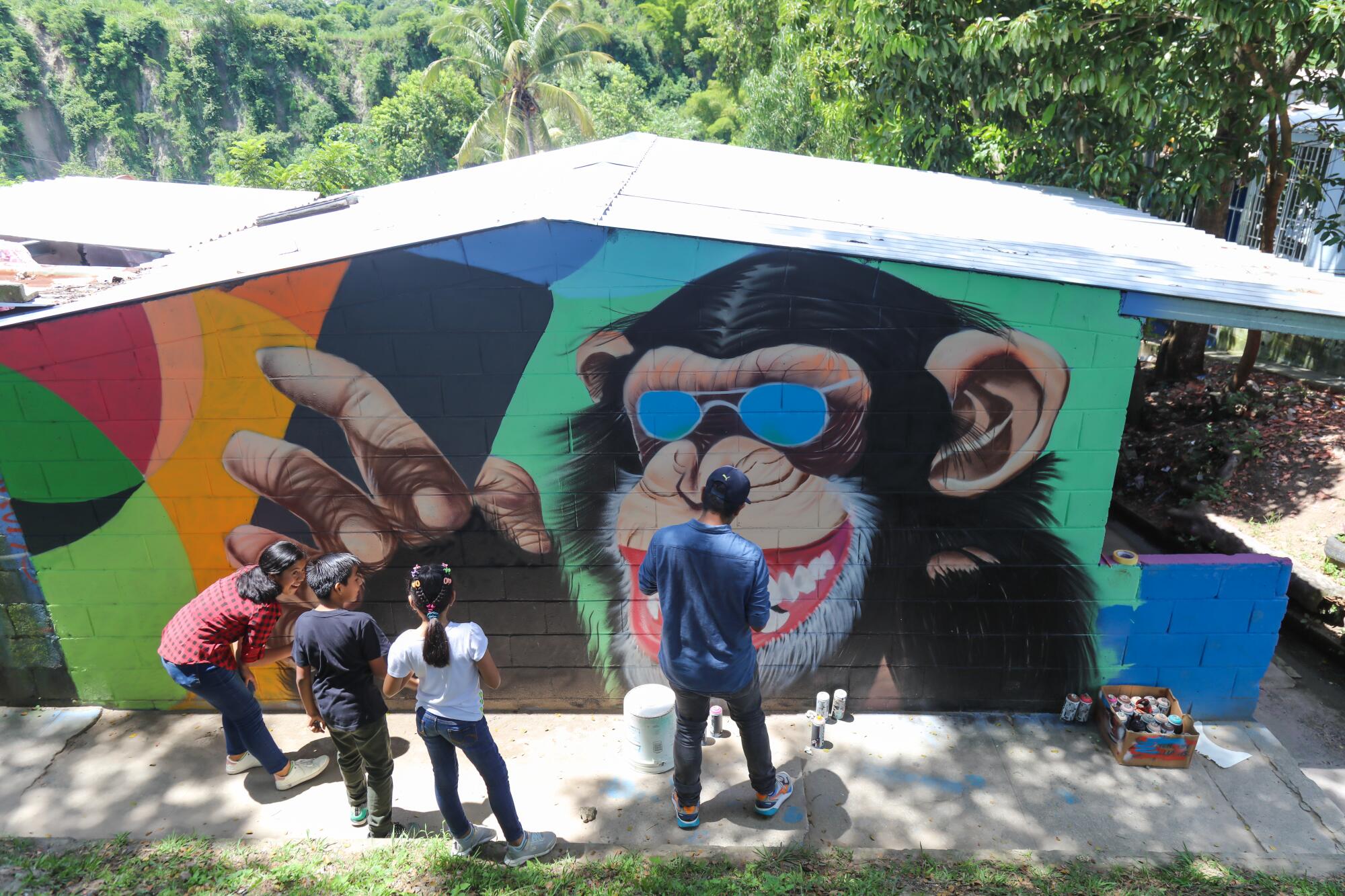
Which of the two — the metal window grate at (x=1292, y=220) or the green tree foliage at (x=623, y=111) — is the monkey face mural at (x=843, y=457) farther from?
the green tree foliage at (x=623, y=111)

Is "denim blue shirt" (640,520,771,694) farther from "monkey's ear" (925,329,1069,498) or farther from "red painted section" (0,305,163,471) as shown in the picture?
"red painted section" (0,305,163,471)

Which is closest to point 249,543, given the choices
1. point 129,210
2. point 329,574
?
point 329,574

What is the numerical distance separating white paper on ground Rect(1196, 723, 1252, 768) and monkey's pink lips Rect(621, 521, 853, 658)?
6.92 feet

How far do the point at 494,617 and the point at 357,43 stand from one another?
260 feet

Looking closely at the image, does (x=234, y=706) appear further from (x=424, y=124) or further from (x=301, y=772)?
(x=424, y=124)

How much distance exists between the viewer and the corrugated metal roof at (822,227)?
3.96 m

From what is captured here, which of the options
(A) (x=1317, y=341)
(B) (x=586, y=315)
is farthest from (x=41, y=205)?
(A) (x=1317, y=341)

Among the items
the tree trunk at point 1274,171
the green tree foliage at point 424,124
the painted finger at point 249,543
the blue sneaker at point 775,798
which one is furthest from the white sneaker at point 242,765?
the green tree foliage at point 424,124

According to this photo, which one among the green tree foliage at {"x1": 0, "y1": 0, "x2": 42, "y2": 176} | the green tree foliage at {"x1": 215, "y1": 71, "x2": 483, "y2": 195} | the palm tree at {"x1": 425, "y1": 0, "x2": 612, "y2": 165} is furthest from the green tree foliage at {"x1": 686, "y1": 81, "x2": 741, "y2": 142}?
the green tree foliage at {"x1": 0, "y1": 0, "x2": 42, "y2": 176}

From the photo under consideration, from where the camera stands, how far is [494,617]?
466cm

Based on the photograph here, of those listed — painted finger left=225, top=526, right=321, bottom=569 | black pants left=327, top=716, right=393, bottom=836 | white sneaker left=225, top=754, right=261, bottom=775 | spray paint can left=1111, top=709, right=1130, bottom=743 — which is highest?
painted finger left=225, top=526, right=321, bottom=569

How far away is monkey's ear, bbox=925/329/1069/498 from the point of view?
4109 millimetres

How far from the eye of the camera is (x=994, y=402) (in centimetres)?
420

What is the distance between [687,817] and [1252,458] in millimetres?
7340
